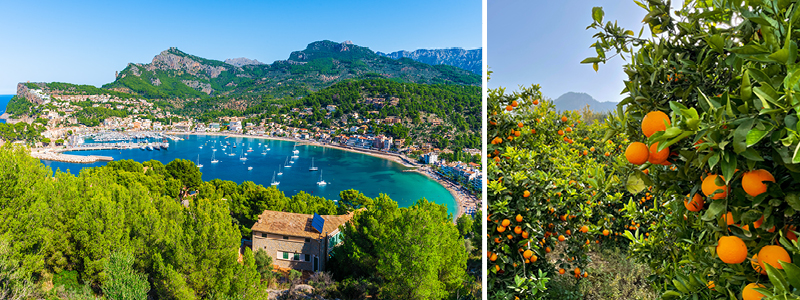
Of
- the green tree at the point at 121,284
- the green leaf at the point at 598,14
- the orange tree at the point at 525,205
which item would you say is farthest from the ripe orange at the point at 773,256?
the green tree at the point at 121,284

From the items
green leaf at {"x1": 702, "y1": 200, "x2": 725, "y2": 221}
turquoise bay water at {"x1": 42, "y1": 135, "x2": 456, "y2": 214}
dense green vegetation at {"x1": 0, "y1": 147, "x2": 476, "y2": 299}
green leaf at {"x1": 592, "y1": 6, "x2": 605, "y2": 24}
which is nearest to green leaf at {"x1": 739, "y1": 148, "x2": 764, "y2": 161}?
green leaf at {"x1": 702, "y1": 200, "x2": 725, "y2": 221}

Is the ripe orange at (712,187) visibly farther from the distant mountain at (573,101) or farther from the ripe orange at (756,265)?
the distant mountain at (573,101)

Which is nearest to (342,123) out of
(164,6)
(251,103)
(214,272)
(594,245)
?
(251,103)

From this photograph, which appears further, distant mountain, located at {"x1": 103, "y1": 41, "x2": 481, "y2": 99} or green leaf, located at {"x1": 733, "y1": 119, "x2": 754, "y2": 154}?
distant mountain, located at {"x1": 103, "y1": 41, "x2": 481, "y2": 99}

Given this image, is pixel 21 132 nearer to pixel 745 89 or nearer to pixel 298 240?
pixel 298 240

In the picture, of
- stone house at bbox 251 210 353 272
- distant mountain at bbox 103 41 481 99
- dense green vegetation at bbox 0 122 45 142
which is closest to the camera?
dense green vegetation at bbox 0 122 45 142

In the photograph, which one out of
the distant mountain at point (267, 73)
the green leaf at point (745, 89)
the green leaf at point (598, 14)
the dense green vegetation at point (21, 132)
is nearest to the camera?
the green leaf at point (745, 89)

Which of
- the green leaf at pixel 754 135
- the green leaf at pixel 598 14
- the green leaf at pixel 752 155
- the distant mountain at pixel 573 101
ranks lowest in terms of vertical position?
the green leaf at pixel 752 155

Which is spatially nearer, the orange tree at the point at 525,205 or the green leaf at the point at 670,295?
the green leaf at the point at 670,295

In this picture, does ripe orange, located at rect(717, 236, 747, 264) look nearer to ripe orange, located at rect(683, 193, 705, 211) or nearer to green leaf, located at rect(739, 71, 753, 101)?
ripe orange, located at rect(683, 193, 705, 211)
